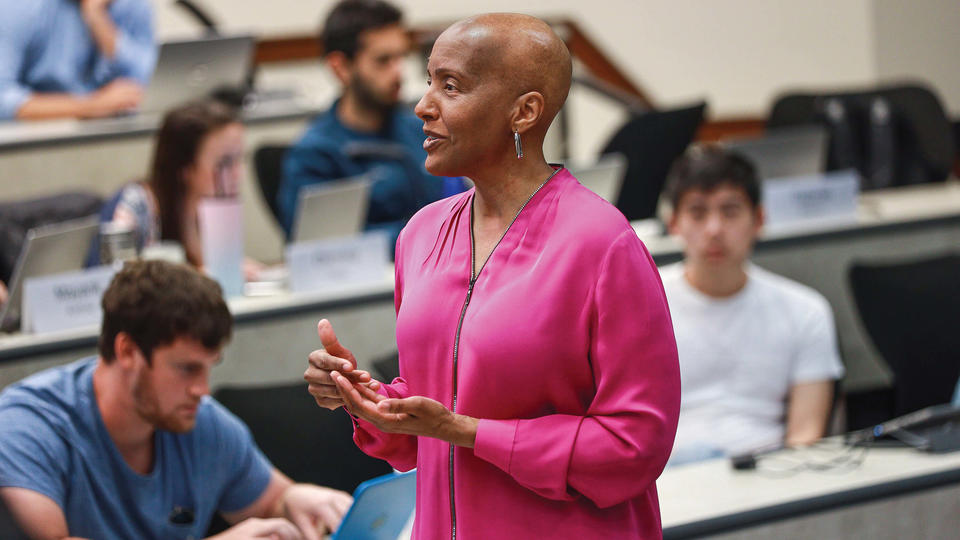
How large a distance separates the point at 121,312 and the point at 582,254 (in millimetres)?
1042

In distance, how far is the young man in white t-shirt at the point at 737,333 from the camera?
2.73 metres

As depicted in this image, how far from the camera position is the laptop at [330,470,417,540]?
1534 mm

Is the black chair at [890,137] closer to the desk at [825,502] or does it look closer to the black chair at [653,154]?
the black chair at [653,154]

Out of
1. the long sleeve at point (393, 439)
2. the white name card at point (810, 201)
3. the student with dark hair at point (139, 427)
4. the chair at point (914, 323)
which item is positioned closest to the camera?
the long sleeve at point (393, 439)

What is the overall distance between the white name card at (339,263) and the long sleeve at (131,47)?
1.57 metres

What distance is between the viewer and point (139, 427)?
1.95m

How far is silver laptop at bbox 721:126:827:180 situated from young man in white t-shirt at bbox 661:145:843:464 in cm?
53

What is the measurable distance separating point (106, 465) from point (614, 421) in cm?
108

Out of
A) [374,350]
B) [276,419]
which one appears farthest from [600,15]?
[276,419]

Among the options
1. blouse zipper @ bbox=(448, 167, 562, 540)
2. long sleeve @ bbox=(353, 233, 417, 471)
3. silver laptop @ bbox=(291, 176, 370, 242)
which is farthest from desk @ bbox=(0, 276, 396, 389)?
blouse zipper @ bbox=(448, 167, 562, 540)

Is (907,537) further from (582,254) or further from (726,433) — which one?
(582,254)

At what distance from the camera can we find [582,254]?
1.13 m

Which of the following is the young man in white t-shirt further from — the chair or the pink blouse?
the pink blouse

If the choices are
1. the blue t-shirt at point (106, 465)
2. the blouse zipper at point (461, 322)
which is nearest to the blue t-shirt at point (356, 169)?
the blue t-shirt at point (106, 465)
